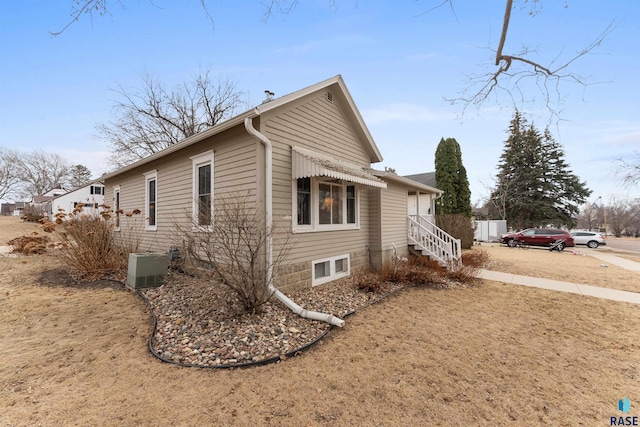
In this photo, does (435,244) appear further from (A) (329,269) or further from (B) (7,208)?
(B) (7,208)

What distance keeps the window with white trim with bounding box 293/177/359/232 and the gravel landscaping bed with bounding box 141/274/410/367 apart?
1676 millimetres

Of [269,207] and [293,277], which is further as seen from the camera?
[293,277]

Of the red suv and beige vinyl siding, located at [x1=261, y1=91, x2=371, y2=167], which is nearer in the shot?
beige vinyl siding, located at [x1=261, y1=91, x2=371, y2=167]

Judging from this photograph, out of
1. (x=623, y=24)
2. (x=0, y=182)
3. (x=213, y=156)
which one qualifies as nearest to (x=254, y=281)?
(x=213, y=156)

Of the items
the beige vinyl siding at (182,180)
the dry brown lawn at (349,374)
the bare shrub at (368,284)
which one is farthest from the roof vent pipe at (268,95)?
the dry brown lawn at (349,374)

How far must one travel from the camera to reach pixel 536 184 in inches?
1190

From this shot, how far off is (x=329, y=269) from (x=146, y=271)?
172 inches

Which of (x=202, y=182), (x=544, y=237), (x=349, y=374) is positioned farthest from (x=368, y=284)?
(x=544, y=237)

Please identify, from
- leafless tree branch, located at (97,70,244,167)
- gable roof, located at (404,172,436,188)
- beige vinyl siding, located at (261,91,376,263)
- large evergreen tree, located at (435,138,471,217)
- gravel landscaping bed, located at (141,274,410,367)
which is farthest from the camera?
gable roof, located at (404,172,436,188)

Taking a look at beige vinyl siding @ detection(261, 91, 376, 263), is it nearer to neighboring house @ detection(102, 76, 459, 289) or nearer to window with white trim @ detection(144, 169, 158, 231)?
neighboring house @ detection(102, 76, 459, 289)

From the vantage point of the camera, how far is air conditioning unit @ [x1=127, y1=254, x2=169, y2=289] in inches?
236

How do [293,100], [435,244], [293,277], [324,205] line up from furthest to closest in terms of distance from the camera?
[435,244] < [324,205] < [293,100] < [293,277]

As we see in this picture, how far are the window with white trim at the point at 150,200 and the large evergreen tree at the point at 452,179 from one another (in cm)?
1666

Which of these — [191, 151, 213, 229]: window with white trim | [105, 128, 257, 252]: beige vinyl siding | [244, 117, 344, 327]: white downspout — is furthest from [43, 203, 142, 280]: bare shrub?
[244, 117, 344, 327]: white downspout
